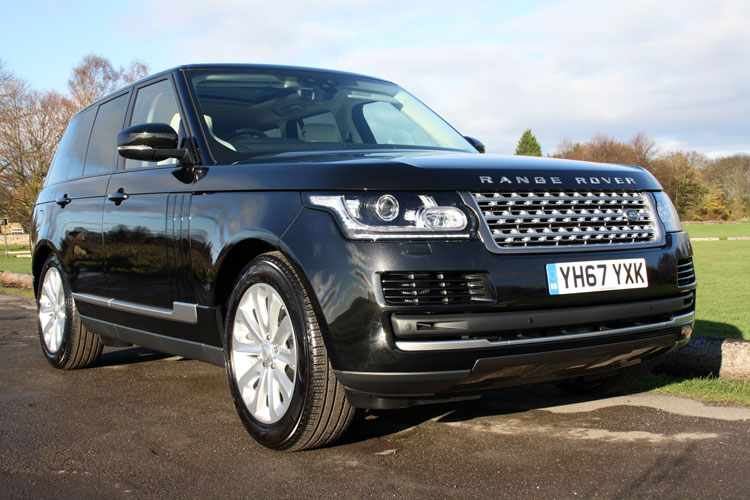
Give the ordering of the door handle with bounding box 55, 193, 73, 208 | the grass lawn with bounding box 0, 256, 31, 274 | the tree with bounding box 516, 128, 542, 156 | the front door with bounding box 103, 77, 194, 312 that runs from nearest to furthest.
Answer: the front door with bounding box 103, 77, 194, 312 → the door handle with bounding box 55, 193, 73, 208 → the grass lawn with bounding box 0, 256, 31, 274 → the tree with bounding box 516, 128, 542, 156

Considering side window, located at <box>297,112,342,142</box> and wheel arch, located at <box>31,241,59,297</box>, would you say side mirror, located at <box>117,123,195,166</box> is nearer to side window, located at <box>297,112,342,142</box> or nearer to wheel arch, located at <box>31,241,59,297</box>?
side window, located at <box>297,112,342,142</box>

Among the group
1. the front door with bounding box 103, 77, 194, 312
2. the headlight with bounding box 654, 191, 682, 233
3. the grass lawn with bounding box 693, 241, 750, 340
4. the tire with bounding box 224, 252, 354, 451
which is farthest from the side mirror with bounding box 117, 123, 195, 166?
the grass lawn with bounding box 693, 241, 750, 340

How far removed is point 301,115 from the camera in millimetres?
4367

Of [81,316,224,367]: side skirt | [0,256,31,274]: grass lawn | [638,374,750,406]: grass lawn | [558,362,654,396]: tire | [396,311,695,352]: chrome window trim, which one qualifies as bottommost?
[638,374,750,406]: grass lawn

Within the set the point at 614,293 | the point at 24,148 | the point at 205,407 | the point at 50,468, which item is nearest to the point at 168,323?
the point at 205,407

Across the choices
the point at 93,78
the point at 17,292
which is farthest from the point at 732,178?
the point at 17,292

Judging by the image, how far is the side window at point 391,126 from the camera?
14.9ft

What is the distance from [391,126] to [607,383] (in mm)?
2000

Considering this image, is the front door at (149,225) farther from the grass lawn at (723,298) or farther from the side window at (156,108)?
the grass lawn at (723,298)

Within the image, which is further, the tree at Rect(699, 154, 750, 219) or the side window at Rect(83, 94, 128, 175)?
the tree at Rect(699, 154, 750, 219)

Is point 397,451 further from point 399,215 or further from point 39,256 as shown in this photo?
point 39,256

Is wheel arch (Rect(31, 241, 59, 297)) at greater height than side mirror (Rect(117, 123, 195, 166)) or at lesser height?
lesser

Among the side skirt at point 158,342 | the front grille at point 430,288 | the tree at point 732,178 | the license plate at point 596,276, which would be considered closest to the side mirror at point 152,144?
the side skirt at point 158,342

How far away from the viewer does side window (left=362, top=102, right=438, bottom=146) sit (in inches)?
179
